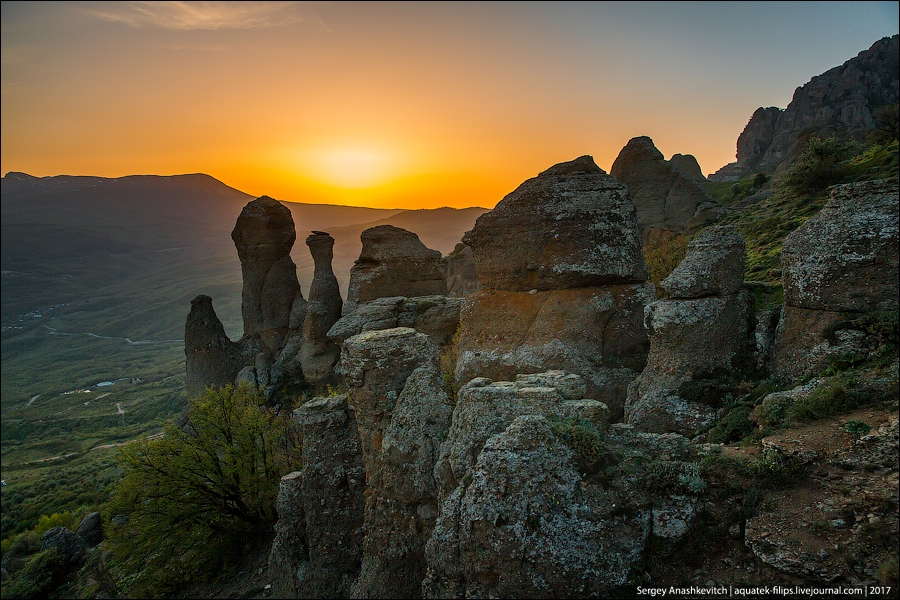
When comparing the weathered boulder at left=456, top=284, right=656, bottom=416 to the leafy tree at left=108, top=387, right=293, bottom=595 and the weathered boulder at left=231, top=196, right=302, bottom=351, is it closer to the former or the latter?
the leafy tree at left=108, top=387, right=293, bottom=595

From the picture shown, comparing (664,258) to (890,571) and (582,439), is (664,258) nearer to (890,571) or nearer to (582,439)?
(582,439)

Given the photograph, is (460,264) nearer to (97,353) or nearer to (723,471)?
(723,471)

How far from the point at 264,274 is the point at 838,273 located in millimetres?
33415

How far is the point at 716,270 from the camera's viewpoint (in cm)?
1066

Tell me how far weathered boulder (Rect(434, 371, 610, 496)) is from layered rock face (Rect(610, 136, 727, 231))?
28643mm

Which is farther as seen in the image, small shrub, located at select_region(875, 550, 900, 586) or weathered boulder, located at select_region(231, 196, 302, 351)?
weathered boulder, located at select_region(231, 196, 302, 351)

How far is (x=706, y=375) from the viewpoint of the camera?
33.6ft

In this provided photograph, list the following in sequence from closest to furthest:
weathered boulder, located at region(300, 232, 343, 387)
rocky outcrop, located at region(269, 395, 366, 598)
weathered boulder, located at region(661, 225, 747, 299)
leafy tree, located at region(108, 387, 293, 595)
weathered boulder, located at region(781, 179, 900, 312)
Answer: weathered boulder, located at region(781, 179, 900, 312), weathered boulder, located at region(661, 225, 747, 299), rocky outcrop, located at region(269, 395, 366, 598), leafy tree, located at region(108, 387, 293, 595), weathered boulder, located at region(300, 232, 343, 387)

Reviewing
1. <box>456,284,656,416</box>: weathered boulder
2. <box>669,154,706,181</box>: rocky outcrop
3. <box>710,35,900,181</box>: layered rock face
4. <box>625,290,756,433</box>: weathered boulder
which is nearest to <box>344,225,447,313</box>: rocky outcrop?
<box>456,284,656,416</box>: weathered boulder

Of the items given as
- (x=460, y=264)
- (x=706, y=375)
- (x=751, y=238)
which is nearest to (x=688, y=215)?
(x=751, y=238)

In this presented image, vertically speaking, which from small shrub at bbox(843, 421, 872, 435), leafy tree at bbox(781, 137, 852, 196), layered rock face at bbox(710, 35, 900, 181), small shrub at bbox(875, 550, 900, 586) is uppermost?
layered rock face at bbox(710, 35, 900, 181)

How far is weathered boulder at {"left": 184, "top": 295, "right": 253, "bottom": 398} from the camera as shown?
97.0 feet

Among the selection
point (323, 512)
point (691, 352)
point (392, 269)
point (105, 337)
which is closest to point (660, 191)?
point (392, 269)

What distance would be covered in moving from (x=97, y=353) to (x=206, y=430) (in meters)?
177
